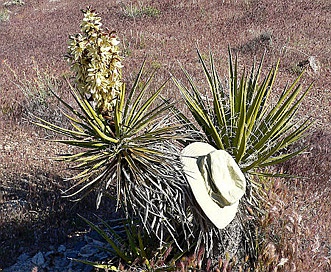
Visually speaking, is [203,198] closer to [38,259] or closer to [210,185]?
[210,185]

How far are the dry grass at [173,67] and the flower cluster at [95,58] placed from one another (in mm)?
1969

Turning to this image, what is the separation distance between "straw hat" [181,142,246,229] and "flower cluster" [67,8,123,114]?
0.91 meters

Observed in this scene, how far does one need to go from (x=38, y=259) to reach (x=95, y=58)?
2711mm

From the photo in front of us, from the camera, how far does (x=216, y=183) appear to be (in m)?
3.46

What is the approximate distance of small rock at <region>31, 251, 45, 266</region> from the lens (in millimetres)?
4774

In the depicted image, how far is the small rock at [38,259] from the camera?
15.7 feet

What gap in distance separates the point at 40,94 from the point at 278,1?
9.77 meters

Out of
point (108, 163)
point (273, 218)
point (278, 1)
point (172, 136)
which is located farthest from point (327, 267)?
point (278, 1)

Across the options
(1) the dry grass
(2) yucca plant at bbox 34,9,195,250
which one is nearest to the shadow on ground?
(1) the dry grass

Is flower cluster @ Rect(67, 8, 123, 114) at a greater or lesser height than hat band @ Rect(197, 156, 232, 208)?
greater

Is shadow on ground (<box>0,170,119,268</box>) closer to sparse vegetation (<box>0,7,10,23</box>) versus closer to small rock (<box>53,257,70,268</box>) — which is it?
small rock (<box>53,257,70,268</box>)

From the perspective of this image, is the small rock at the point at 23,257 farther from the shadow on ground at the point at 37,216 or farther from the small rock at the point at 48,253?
the small rock at the point at 48,253

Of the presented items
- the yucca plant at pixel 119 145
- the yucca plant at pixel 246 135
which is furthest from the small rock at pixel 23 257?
the yucca plant at pixel 246 135

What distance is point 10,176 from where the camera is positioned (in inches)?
252
